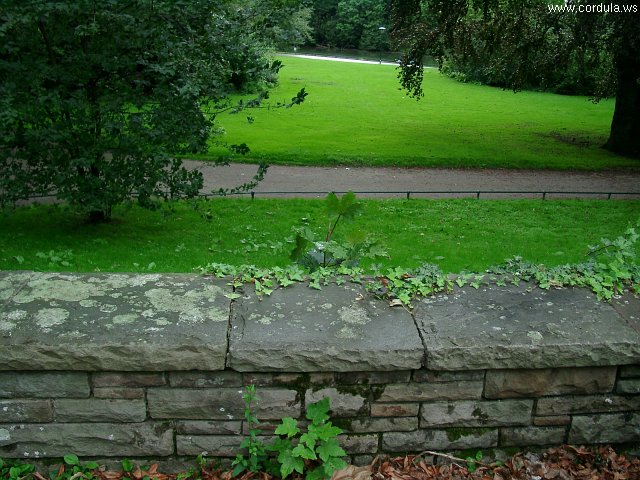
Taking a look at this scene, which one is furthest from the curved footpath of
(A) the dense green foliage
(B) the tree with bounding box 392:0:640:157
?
(A) the dense green foliage

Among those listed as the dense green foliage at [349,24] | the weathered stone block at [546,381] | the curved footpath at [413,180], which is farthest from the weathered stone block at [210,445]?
the dense green foliage at [349,24]

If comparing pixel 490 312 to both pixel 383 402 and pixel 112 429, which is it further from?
pixel 112 429

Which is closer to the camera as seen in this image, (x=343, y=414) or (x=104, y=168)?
(x=343, y=414)

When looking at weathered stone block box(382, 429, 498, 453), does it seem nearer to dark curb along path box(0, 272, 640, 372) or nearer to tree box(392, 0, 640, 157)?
dark curb along path box(0, 272, 640, 372)

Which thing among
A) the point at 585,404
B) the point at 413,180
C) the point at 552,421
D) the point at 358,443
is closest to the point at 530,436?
the point at 552,421

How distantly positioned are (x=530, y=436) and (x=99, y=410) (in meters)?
2.03

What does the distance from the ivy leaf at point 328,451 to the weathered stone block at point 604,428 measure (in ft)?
3.85

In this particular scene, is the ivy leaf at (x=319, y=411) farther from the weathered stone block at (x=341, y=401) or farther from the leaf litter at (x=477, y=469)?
the leaf litter at (x=477, y=469)

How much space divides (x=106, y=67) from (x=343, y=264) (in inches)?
240

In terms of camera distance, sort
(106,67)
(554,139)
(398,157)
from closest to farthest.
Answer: (106,67)
(398,157)
(554,139)

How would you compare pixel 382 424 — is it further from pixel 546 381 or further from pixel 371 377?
pixel 546 381

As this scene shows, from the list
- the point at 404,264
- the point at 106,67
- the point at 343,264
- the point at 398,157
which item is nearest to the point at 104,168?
the point at 106,67

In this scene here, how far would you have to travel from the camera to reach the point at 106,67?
330 inches

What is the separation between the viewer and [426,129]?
75.2ft
